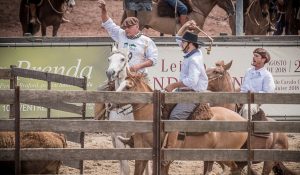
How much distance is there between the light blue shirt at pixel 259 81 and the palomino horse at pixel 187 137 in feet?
2.71

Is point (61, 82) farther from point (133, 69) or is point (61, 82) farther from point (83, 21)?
point (83, 21)

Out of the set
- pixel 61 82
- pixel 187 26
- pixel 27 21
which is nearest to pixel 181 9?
pixel 27 21

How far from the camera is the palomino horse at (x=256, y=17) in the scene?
2295 cm

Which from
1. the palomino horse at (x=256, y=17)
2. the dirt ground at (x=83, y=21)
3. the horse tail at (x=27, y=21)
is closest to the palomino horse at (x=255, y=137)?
the palomino horse at (x=256, y=17)

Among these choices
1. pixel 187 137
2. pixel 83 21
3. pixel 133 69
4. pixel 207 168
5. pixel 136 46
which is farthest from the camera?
pixel 83 21

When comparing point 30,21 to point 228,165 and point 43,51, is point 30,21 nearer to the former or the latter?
point 43,51

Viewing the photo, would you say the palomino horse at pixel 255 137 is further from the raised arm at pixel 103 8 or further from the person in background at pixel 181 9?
the person in background at pixel 181 9

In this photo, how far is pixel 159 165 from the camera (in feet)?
35.5

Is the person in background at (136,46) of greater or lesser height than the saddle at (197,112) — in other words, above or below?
above

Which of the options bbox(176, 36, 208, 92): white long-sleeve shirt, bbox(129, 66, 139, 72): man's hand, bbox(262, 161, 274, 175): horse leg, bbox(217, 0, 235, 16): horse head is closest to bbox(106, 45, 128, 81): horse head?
bbox(129, 66, 139, 72): man's hand

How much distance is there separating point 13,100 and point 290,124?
3.24 m

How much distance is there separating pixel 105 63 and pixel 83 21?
1317 cm

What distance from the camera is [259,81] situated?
42.9 feet

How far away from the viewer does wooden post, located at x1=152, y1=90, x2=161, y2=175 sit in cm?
1076
